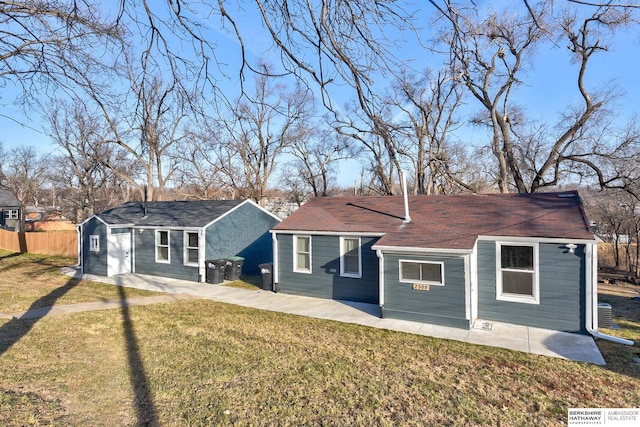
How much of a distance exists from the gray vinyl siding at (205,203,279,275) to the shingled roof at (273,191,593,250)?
4387 mm

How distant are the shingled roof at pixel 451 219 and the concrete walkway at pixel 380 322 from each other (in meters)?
1.99

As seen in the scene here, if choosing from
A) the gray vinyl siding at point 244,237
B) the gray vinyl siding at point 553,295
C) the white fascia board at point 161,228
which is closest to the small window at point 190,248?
the white fascia board at point 161,228

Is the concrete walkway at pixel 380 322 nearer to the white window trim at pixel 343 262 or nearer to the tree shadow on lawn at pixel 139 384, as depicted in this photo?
the white window trim at pixel 343 262

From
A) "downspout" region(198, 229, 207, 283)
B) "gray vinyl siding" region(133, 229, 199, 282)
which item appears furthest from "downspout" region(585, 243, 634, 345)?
"gray vinyl siding" region(133, 229, 199, 282)

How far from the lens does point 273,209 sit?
35781mm

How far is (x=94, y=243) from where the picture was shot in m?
16.5

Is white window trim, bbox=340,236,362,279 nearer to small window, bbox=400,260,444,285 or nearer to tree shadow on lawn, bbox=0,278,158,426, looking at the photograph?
small window, bbox=400,260,444,285

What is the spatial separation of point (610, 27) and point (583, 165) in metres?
6.78

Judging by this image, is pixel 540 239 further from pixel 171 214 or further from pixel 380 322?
pixel 171 214

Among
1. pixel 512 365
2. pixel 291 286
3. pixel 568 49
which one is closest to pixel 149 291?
pixel 291 286

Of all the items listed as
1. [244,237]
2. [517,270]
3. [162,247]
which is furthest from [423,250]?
[162,247]

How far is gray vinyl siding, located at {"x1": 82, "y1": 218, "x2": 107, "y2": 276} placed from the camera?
1610cm

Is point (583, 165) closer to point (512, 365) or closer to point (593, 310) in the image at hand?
point (593, 310)

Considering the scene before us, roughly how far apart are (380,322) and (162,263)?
11028 mm
